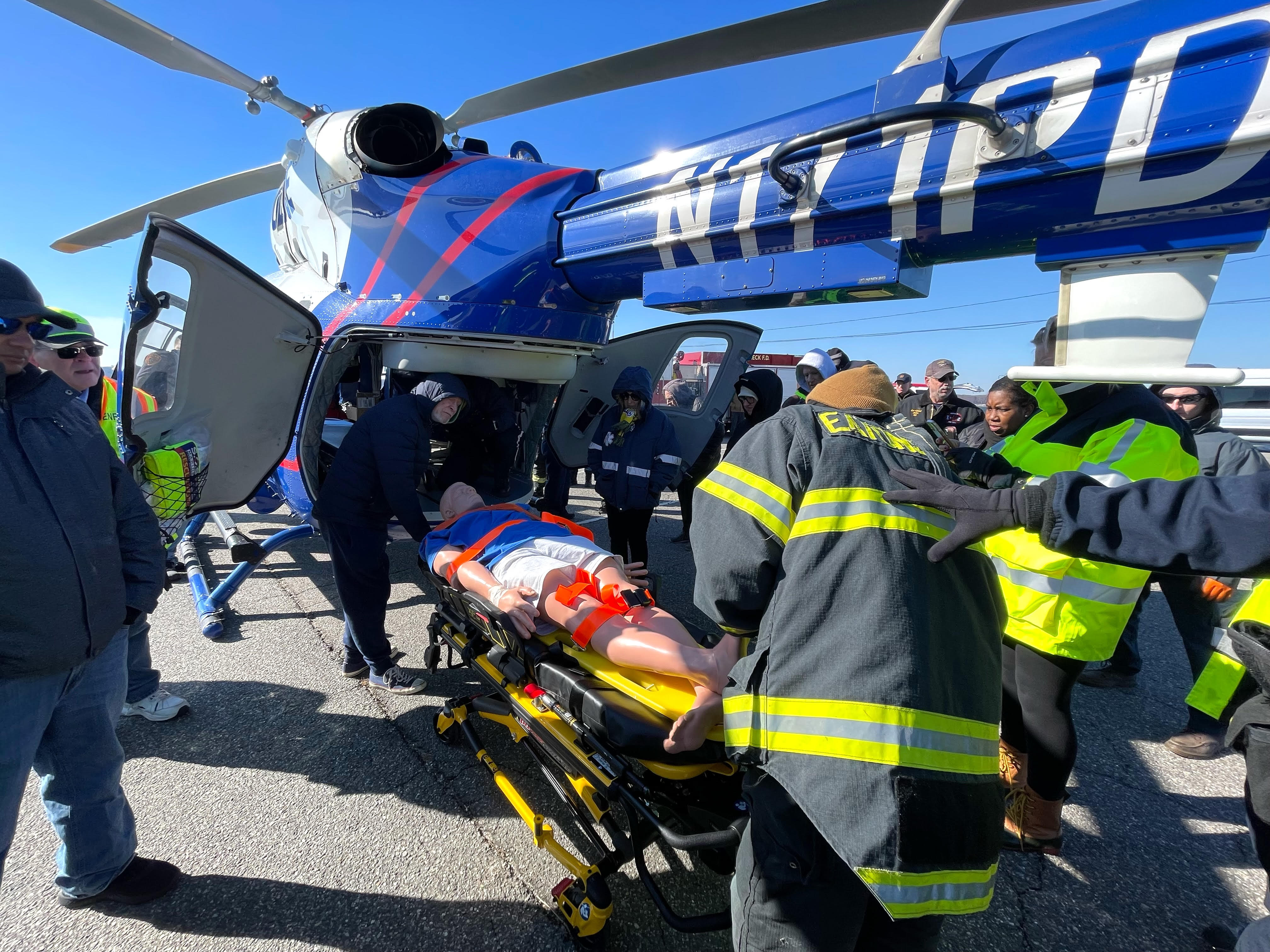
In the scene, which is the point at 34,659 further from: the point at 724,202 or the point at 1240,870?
the point at 1240,870

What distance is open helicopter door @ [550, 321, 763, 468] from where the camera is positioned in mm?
5055

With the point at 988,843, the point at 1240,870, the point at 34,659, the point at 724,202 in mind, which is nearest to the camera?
the point at 988,843

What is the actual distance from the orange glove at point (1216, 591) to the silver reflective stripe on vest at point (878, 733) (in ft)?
8.52

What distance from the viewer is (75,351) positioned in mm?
2111

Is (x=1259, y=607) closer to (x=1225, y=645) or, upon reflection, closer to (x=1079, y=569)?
(x=1225, y=645)

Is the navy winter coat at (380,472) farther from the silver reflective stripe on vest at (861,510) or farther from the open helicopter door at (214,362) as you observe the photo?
the silver reflective stripe on vest at (861,510)

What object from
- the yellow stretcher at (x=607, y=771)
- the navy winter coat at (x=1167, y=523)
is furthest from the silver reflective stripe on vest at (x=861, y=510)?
the yellow stretcher at (x=607, y=771)

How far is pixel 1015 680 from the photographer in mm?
2137

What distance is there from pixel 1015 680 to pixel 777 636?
154 centimetres

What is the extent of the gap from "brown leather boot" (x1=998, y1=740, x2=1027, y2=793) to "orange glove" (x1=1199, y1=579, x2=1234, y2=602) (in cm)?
152

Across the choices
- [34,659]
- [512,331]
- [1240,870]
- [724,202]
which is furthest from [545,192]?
[1240,870]

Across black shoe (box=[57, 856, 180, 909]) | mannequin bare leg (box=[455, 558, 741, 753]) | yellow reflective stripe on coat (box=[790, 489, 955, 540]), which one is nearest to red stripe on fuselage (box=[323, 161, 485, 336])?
mannequin bare leg (box=[455, 558, 741, 753])

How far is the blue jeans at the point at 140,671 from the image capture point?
2725mm

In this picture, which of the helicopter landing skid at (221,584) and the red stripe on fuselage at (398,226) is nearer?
the red stripe on fuselage at (398,226)
